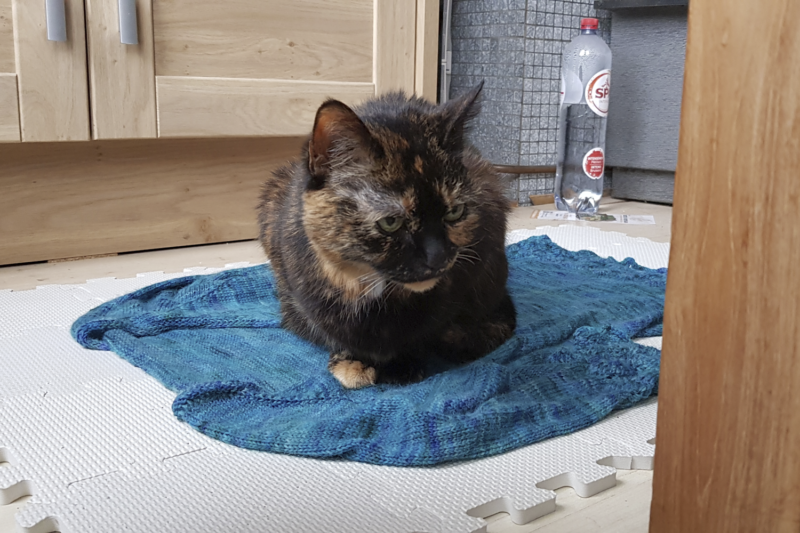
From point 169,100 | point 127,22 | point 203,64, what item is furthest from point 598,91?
point 127,22

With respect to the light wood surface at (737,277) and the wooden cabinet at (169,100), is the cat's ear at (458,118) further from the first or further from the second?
the wooden cabinet at (169,100)

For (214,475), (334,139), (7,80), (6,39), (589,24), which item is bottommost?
(214,475)

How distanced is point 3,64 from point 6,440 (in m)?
1.23

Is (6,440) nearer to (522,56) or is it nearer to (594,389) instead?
(594,389)

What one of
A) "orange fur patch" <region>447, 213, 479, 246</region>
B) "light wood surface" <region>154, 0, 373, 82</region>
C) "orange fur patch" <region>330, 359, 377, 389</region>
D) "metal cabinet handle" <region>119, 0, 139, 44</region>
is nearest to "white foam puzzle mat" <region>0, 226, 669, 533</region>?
"orange fur patch" <region>330, 359, 377, 389</region>

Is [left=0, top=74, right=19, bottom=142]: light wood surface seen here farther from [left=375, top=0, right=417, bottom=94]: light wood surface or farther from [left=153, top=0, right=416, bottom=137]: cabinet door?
[left=375, top=0, right=417, bottom=94]: light wood surface

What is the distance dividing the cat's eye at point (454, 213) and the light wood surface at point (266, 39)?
135 cm

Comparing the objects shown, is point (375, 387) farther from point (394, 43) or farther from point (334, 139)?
point (394, 43)

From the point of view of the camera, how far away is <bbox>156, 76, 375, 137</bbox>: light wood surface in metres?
2.17

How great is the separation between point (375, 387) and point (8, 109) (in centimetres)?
134

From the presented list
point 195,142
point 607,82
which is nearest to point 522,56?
point 607,82

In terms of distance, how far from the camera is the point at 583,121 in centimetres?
319

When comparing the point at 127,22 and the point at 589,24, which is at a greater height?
the point at 589,24

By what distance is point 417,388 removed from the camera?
50.4 inches
